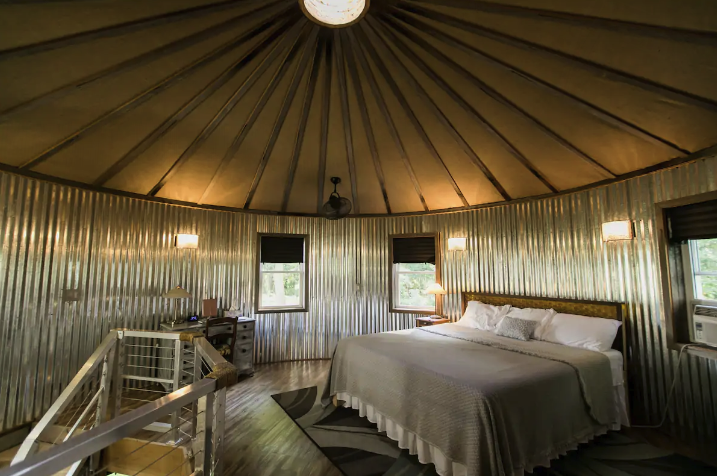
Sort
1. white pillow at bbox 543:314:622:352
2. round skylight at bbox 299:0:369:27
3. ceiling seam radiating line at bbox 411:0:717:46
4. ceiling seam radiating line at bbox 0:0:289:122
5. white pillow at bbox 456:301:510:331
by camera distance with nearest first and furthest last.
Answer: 1. ceiling seam radiating line at bbox 411:0:717:46
2. round skylight at bbox 299:0:369:27
3. ceiling seam radiating line at bbox 0:0:289:122
4. white pillow at bbox 543:314:622:352
5. white pillow at bbox 456:301:510:331

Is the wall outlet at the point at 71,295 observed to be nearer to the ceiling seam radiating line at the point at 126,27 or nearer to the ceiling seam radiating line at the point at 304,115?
the ceiling seam radiating line at the point at 126,27

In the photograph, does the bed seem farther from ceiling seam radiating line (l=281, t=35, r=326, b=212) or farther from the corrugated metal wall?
ceiling seam radiating line (l=281, t=35, r=326, b=212)

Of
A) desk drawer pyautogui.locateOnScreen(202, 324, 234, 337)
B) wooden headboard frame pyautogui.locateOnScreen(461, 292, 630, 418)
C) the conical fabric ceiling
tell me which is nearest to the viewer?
the conical fabric ceiling

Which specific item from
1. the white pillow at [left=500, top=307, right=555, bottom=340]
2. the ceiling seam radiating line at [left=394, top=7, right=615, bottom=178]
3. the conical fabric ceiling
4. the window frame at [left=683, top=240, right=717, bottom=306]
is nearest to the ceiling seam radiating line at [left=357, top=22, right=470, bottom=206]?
the conical fabric ceiling

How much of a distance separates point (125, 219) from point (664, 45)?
228 inches

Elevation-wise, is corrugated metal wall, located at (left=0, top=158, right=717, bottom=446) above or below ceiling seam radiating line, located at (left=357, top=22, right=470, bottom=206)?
below

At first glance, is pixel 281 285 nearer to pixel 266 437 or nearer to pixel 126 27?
pixel 266 437

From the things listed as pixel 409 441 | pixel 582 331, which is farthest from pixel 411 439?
pixel 582 331

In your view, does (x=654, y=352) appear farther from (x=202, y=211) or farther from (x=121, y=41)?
(x=202, y=211)

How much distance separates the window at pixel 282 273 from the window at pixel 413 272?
1.66m

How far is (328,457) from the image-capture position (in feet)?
9.39

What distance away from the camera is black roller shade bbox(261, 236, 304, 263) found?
5980mm

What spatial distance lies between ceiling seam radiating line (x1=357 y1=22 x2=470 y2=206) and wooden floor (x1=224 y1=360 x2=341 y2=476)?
11.5 feet

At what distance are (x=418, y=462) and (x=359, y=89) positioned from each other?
140 inches
